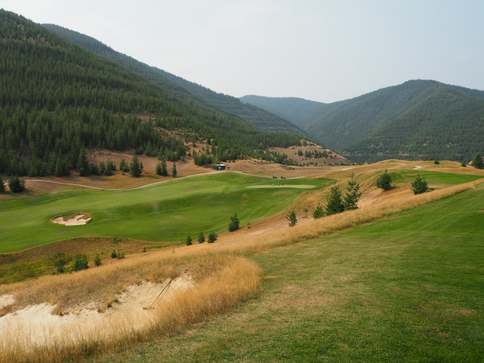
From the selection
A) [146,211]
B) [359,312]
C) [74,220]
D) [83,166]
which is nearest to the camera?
[359,312]

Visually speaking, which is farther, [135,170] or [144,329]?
[135,170]

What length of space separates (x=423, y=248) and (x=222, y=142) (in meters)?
178

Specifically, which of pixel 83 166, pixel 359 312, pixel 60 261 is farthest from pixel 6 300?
pixel 83 166

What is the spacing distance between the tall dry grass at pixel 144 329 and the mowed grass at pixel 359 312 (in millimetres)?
633

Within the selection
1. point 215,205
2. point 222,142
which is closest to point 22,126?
point 222,142

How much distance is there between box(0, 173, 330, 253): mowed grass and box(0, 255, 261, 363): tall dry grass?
35.7m

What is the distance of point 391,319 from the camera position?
10531 millimetres

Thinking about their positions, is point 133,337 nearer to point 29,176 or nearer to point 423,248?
point 423,248

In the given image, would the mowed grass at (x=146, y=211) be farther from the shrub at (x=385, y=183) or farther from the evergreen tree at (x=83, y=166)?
the evergreen tree at (x=83, y=166)

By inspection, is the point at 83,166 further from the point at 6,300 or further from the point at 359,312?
the point at 359,312

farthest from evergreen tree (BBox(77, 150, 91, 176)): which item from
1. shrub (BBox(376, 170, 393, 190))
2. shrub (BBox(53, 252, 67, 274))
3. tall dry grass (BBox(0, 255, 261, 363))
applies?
tall dry grass (BBox(0, 255, 261, 363))

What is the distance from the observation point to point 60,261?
41625 millimetres

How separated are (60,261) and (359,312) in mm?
37680

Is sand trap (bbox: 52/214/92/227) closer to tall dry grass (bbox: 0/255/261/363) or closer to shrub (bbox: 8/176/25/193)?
shrub (bbox: 8/176/25/193)
